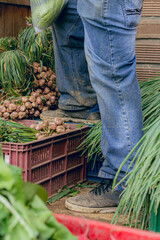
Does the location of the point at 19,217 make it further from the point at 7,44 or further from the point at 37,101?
the point at 7,44

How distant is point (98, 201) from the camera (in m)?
1.91

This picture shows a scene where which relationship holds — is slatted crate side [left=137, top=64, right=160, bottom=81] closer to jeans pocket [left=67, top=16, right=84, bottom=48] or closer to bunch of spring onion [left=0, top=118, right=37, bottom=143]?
jeans pocket [left=67, top=16, right=84, bottom=48]

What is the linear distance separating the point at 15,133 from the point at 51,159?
243 mm

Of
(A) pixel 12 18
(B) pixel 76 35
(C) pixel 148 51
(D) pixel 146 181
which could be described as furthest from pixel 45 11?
(A) pixel 12 18

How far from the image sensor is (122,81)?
1654 mm

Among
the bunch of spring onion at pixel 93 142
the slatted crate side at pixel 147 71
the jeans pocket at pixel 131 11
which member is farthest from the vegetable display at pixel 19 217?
the slatted crate side at pixel 147 71

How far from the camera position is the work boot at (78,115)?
2523 mm

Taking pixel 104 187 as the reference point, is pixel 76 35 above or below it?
above

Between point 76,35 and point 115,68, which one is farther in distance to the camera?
point 76,35

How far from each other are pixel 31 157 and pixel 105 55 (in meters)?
0.61

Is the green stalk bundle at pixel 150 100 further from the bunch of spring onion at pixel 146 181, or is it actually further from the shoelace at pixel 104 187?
the bunch of spring onion at pixel 146 181

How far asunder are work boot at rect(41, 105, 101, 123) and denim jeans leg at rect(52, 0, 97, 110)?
34 mm

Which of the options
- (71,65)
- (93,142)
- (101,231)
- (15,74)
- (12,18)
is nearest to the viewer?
(101,231)

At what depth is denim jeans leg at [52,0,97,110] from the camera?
8.00ft
